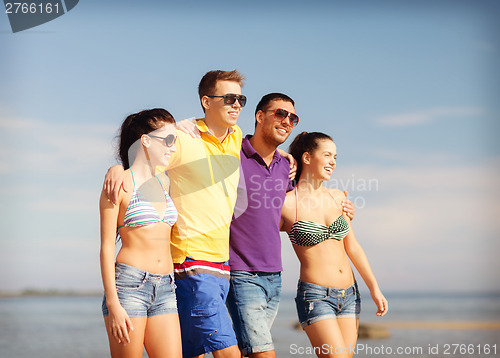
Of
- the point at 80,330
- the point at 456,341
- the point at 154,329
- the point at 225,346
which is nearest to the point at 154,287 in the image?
the point at 154,329

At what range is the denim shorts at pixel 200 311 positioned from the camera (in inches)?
202

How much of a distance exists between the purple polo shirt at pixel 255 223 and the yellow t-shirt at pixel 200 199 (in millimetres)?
257

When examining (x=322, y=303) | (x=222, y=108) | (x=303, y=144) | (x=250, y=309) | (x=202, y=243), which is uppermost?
(x=222, y=108)

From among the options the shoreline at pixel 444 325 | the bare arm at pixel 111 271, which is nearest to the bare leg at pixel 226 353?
the bare arm at pixel 111 271

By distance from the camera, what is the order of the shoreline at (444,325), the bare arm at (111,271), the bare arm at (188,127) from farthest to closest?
the shoreline at (444,325)
the bare arm at (188,127)
the bare arm at (111,271)

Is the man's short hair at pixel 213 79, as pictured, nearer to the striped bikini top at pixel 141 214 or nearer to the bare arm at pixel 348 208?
the striped bikini top at pixel 141 214

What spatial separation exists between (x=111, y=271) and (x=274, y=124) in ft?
8.11

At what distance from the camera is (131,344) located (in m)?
4.63

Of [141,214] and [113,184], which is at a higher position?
[113,184]

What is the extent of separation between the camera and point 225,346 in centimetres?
514

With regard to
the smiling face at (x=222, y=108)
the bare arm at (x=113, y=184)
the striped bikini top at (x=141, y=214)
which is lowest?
the striped bikini top at (x=141, y=214)

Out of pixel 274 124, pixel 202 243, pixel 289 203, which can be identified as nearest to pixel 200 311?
pixel 202 243

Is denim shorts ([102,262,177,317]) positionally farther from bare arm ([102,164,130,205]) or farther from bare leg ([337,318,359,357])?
bare leg ([337,318,359,357])

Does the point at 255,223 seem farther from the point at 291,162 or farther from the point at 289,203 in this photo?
the point at 291,162
